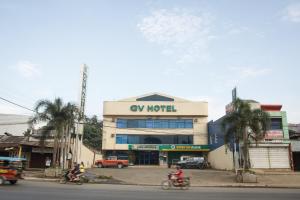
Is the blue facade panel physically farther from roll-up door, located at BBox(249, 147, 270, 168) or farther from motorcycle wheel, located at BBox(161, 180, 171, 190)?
motorcycle wheel, located at BBox(161, 180, 171, 190)

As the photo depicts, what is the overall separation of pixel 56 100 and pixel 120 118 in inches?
1159

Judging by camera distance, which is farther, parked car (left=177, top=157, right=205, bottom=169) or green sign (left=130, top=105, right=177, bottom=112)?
green sign (left=130, top=105, right=177, bottom=112)

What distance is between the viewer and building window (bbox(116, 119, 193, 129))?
57.8m

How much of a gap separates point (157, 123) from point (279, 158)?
2543 cm

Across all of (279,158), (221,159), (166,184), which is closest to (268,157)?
(279,158)

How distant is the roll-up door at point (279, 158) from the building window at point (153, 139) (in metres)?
21.6

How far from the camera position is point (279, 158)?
36.6 m

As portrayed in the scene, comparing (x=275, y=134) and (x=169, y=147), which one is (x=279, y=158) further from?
(x=169, y=147)

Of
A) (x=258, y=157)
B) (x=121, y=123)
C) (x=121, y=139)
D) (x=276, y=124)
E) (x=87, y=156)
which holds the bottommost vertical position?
(x=258, y=157)

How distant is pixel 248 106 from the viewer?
87.6 ft

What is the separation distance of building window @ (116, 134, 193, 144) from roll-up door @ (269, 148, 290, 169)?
21619 millimetres

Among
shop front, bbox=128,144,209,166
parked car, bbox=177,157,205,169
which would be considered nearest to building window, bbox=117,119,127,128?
shop front, bbox=128,144,209,166

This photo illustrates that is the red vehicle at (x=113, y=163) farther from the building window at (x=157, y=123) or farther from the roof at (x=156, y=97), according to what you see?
the roof at (x=156, y=97)

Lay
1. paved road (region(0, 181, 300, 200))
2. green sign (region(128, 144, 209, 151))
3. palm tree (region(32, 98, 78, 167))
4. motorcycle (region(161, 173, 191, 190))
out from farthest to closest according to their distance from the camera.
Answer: green sign (region(128, 144, 209, 151)) < palm tree (region(32, 98, 78, 167)) < motorcycle (region(161, 173, 191, 190)) < paved road (region(0, 181, 300, 200))
